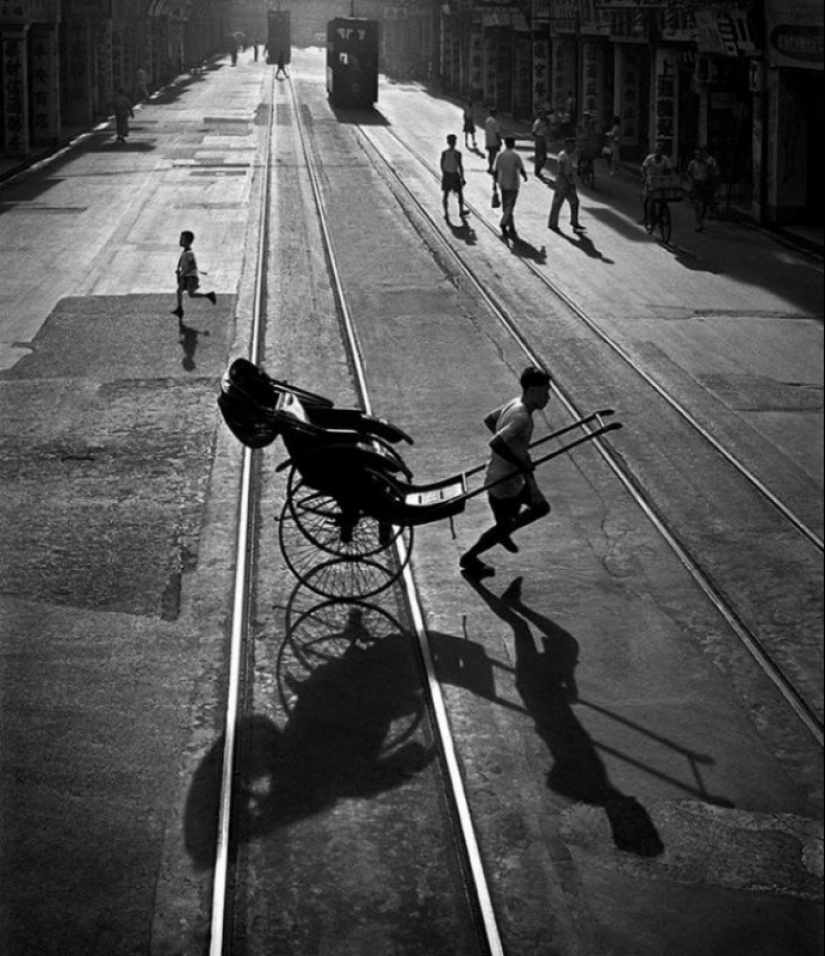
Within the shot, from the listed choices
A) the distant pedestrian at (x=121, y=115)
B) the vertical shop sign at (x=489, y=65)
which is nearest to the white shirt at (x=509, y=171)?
the distant pedestrian at (x=121, y=115)

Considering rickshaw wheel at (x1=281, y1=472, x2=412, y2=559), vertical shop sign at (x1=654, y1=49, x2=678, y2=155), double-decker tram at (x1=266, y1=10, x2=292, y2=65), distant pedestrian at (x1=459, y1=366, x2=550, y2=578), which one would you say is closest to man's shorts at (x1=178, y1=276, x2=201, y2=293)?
rickshaw wheel at (x1=281, y1=472, x2=412, y2=559)

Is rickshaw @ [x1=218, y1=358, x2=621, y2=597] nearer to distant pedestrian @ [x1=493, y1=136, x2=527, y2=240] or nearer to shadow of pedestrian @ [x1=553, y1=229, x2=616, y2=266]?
shadow of pedestrian @ [x1=553, y1=229, x2=616, y2=266]

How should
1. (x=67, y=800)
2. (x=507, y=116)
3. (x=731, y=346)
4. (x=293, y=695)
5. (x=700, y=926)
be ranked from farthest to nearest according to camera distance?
(x=507, y=116), (x=731, y=346), (x=293, y=695), (x=67, y=800), (x=700, y=926)

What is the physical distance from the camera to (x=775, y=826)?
7.73 meters

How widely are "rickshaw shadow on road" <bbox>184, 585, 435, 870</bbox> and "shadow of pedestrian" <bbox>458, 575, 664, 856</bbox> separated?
68cm

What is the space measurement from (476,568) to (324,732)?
2.70 meters

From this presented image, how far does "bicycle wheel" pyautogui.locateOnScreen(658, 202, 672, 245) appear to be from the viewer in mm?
26359

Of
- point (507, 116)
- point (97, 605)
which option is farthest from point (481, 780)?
point (507, 116)

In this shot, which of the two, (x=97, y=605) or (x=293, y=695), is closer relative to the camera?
(x=293, y=695)

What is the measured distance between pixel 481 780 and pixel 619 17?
36434mm

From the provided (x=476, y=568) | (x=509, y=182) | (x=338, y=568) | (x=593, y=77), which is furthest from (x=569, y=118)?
(x=338, y=568)

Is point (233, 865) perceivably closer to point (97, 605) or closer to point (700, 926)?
point (700, 926)

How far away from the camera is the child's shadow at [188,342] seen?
1816 centimetres

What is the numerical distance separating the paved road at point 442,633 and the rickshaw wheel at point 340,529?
1.61 feet
